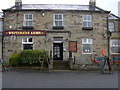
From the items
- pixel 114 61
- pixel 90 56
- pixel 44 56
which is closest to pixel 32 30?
pixel 44 56

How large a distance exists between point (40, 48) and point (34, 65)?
320 cm

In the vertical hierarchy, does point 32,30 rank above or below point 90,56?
Answer: above

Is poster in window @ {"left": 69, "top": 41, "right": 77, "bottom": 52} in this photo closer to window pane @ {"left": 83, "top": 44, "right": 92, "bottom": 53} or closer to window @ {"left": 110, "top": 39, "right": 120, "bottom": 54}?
window pane @ {"left": 83, "top": 44, "right": 92, "bottom": 53}

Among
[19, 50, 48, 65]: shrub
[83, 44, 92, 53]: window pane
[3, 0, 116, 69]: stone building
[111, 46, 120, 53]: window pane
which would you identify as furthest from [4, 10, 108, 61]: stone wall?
[19, 50, 48, 65]: shrub

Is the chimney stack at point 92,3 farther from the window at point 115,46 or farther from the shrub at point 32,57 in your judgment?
the shrub at point 32,57

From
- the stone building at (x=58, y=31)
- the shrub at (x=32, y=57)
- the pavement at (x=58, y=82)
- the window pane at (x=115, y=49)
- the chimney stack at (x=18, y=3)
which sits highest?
the chimney stack at (x=18, y=3)

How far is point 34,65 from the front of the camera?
73.9 ft

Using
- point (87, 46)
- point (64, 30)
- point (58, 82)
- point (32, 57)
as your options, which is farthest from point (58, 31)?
point (58, 82)

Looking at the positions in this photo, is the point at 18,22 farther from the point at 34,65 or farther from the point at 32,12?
the point at 34,65

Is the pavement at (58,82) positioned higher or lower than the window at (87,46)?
lower

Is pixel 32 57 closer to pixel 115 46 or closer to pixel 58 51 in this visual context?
pixel 58 51

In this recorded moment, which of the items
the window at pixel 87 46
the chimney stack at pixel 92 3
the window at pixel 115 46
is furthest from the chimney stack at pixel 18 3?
the window at pixel 115 46

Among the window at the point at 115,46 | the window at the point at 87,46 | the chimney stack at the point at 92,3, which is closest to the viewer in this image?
the window at the point at 87,46

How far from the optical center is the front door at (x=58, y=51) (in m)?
26.0
